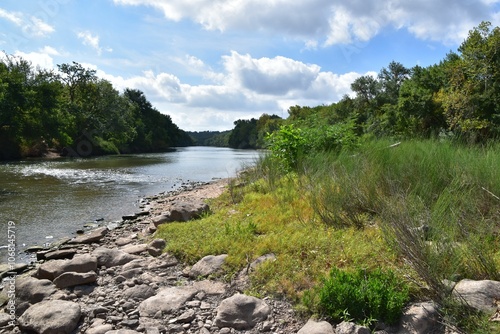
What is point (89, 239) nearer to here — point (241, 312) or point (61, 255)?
point (61, 255)

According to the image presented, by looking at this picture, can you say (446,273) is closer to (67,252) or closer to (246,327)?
(246,327)

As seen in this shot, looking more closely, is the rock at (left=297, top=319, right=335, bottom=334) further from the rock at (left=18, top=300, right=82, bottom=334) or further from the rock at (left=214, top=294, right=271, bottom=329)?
the rock at (left=18, top=300, right=82, bottom=334)

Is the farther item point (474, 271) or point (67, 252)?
point (67, 252)

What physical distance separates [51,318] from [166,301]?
1192mm

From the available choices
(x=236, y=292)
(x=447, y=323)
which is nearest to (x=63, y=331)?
(x=236, y=292)

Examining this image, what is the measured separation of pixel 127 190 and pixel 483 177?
1466 centimetres

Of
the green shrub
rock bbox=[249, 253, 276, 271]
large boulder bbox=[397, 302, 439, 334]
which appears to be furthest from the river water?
large boulder bbox=[397, 302, 439, 334]

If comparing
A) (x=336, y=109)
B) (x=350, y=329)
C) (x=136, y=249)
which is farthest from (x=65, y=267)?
(x=336, y=109)

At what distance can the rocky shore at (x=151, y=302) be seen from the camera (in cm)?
372

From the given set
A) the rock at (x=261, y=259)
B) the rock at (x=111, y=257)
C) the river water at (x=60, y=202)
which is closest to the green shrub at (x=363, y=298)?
the rock at (x=261, y=259)

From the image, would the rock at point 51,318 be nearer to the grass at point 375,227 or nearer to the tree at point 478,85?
the grass at point 375,227

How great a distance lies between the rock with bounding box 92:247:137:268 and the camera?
602 centimetres

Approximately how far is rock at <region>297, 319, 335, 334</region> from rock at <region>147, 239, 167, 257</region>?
3.25m

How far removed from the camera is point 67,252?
695cm
